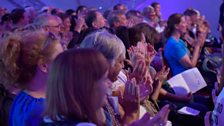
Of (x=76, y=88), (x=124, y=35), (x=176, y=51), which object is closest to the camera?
(x=76, y=88)

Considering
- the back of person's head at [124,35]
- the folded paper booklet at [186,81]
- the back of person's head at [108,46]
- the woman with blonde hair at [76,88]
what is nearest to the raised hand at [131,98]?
the back of person's head at [108,46]

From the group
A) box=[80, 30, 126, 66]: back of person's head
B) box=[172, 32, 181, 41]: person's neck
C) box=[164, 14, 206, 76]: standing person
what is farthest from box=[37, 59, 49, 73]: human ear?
box=[172, 32, 181, 41]: person's neck

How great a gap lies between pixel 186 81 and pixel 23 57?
2.15 meters

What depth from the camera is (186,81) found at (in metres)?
3.63

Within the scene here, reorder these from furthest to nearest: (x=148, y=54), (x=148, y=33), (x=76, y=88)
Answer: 1. (x=148, y=33)
2. (x=148, y=54)
3. (x=76, y=88)

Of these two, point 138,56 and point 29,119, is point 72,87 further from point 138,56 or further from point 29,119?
point 138,56

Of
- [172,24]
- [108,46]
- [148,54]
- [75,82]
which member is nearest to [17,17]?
[172,24]

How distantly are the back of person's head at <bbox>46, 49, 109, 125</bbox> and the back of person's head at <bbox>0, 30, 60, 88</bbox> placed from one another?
403 millimetres

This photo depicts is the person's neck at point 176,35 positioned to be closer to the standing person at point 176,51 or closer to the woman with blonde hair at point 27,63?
the standing person at point 176,51

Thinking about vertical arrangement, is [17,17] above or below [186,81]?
above

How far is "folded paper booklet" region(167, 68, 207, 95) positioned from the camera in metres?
3.61

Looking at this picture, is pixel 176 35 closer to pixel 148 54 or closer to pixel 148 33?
pixel 148 33

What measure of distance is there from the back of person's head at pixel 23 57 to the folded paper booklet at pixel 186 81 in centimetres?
201

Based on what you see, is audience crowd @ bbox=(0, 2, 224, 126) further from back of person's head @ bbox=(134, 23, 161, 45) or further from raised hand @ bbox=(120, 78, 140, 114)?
back of person's head @ bbox=(134, 23, 161, 45)
